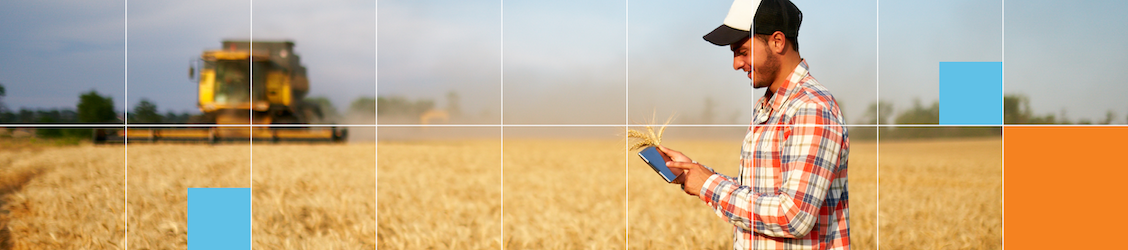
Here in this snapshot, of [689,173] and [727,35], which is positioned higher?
[727,35]

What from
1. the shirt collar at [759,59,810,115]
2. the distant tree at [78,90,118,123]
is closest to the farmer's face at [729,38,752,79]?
the shirt collar at [759,59,810,115]

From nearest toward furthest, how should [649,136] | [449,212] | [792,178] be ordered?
[792,178], [649,136], [449,212]

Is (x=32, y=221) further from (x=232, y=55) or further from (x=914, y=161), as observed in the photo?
(x=914, y=161)

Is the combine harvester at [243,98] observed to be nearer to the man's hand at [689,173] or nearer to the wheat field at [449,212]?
the wheat field at [449,212]

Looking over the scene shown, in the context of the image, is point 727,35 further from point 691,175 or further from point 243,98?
point 243,98

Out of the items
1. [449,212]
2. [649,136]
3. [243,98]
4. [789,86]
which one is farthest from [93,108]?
[789,86]

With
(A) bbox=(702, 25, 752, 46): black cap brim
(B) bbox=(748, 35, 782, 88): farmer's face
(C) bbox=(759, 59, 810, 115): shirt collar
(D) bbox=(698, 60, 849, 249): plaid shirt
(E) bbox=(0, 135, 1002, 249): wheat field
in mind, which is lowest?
(E) bbox=(0, 135, 1002, 249): wheat field

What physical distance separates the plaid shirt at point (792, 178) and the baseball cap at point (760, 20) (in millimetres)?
127

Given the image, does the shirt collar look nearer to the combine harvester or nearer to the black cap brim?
the black cap brim

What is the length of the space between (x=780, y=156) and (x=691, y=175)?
0.24 metres

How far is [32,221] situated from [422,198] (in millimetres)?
3255

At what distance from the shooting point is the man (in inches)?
55.9

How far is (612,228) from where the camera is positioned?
15.6 ft

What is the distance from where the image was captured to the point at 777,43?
164 cm
